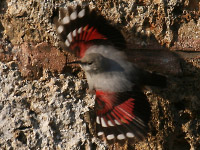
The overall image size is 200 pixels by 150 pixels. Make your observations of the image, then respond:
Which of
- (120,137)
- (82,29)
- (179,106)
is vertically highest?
(82,29)

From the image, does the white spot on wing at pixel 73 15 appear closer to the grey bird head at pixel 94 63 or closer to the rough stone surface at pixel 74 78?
the rough stone surface at pixel 74 78

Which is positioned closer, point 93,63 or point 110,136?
point 110,136

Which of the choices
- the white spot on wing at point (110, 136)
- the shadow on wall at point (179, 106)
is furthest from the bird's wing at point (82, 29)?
the white spot on wing at point (110, 136)

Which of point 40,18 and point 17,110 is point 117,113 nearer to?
point 17,110

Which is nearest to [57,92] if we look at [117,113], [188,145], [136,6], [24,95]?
[24,95]

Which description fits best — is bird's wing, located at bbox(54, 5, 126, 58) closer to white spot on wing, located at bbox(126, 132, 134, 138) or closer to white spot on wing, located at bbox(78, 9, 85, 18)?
white spot on wing, located at bbox(78, 9, 85, 18)

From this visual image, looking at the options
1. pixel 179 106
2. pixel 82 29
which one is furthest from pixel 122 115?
pixel 82 29

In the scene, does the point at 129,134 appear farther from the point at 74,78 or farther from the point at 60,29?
the point at 60,29

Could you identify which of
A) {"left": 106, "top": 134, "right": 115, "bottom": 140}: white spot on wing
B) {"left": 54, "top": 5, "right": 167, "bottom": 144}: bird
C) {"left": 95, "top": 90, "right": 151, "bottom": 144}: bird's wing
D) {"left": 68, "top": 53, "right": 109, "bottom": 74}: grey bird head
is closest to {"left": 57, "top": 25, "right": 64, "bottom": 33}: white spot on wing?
{"left": 54, "top": 5, "right": 167, "bottom": 144}: bird
